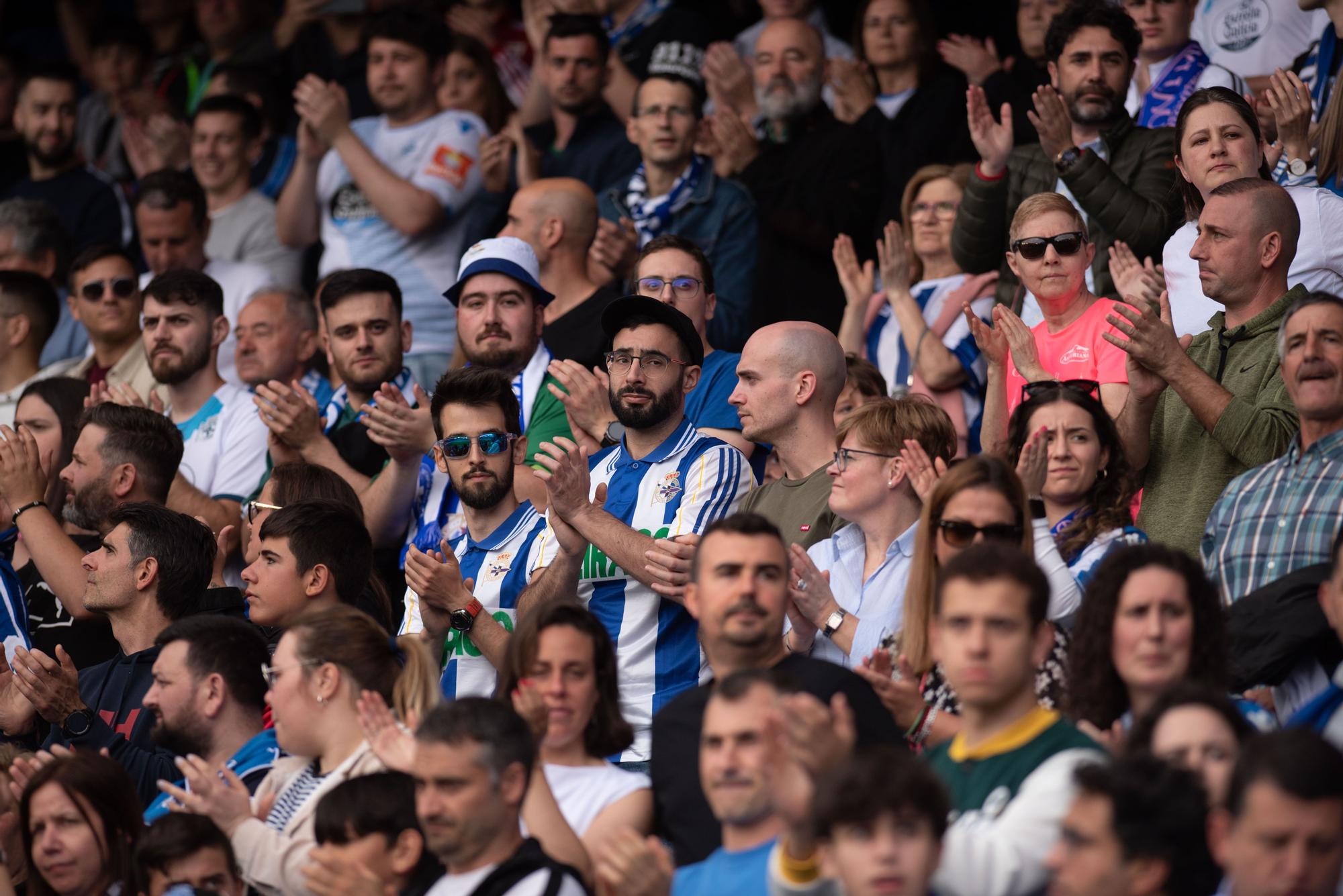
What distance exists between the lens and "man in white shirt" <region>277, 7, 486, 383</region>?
28.9 ft

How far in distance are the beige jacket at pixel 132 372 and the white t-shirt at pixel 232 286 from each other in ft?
1.14

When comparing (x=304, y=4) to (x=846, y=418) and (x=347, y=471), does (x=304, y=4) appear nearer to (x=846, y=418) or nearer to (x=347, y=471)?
(x=347, y=471)

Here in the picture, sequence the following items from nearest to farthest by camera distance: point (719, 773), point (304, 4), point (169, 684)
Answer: point (719, 773)
point (169, 684)
point (304, 4)

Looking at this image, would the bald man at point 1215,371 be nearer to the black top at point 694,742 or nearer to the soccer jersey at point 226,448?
the black top at point 694,742

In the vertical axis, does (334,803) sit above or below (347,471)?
below

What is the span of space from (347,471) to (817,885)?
13.3 ft

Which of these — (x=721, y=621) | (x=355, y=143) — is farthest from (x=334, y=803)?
(x=355, y=143)

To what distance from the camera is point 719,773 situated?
398cm

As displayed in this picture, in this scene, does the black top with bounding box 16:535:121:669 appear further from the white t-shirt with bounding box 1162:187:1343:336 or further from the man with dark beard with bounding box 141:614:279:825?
the white t-shirt with bounding box 1162:187:1343:336

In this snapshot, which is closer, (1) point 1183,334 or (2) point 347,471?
(1) point 1183,334

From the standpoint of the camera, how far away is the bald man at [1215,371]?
547 centimetres

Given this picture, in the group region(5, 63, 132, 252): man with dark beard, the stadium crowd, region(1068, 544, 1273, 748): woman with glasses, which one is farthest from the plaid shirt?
region(5, 63, 132, 252): man with dark beard

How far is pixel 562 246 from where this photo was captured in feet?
25.5

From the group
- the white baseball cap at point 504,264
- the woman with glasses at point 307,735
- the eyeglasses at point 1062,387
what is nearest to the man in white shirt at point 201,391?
the white baseball cap at point 504,264
